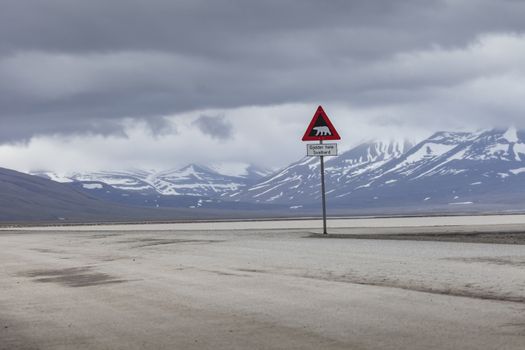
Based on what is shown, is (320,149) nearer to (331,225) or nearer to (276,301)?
(276,301)

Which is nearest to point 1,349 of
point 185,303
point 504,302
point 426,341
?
point 185,303

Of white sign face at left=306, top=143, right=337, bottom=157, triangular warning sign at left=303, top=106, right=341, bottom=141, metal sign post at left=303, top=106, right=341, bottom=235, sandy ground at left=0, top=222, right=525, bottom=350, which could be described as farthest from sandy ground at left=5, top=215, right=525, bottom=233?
sandy ground at left=0, top=222, right=525, bottom=350

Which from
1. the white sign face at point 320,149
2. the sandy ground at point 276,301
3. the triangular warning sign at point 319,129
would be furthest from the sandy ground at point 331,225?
the sandy ground at point 276,301

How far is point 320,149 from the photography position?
32.5m

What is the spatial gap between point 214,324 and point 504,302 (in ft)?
14.1

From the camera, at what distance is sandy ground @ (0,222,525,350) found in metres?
10.1

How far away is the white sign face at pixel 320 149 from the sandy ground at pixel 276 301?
8.91m

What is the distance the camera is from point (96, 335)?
10.7 m

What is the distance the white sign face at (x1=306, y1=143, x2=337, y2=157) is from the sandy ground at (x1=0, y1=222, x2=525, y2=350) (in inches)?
351

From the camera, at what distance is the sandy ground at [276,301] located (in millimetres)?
10062

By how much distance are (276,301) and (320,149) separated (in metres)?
19.5

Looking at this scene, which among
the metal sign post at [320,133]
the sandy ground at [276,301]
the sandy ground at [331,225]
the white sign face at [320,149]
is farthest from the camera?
the sandy ground at [331,225]

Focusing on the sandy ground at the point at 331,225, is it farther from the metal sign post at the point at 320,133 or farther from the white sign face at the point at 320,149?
the metal sign post at the point at 320,133

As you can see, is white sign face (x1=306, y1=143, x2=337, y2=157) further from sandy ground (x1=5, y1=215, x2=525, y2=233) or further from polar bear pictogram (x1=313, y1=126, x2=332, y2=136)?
sandy ground (x1=5, y1=215, x2=525, y2=233)
